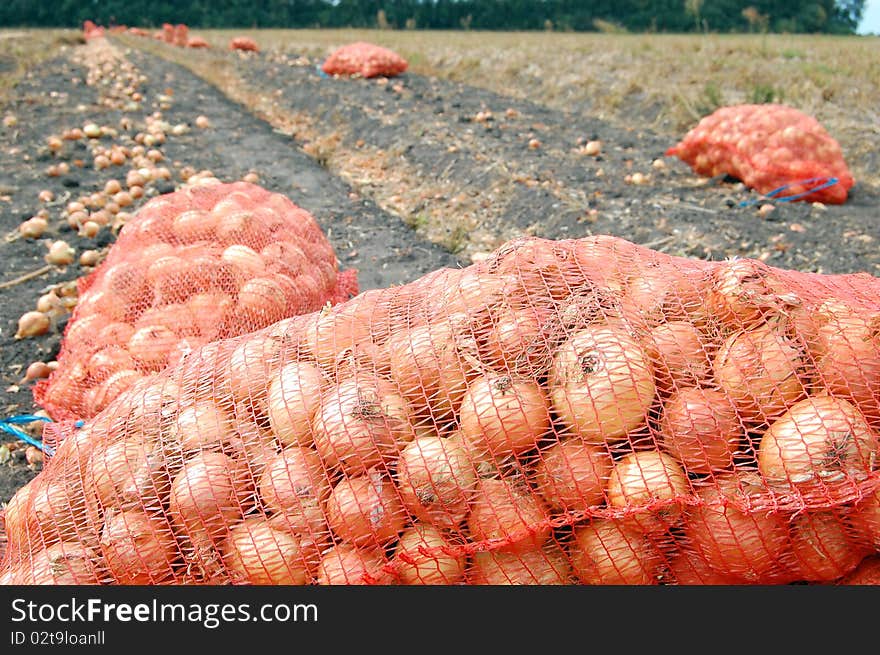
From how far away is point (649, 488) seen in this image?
1589mm

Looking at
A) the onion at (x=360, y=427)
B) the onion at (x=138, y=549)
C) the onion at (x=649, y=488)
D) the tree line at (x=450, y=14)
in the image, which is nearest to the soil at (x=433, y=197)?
the onion at (x=138, y=549)

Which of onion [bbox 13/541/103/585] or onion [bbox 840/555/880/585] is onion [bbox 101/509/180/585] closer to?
onion [bbox 13/541/103/585]

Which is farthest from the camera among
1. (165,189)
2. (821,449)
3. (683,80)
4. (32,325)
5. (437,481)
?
(683,80)

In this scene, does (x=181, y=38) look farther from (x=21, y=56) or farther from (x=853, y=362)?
(x=853, y=362)

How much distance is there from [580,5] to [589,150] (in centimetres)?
3840

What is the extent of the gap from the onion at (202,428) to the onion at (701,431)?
3.65 feet

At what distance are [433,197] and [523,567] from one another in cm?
497

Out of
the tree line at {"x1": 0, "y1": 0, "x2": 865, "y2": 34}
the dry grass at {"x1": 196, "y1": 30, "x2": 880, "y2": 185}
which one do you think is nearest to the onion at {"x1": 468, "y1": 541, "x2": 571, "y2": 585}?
the dry grass at {"x1": 196, "y1": 30, "x2": 880, "y2": 185}

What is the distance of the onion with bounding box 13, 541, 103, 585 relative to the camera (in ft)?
5.83

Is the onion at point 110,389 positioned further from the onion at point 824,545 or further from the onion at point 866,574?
the onion at point 866,574

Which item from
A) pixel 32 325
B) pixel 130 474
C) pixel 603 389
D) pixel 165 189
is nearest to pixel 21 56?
pixel 165 189

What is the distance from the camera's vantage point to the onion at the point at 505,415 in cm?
166

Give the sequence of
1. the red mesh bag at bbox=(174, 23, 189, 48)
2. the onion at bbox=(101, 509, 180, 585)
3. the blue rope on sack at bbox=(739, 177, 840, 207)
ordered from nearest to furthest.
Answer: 1. the onion at bbox=(101, 509, 180, 585)
2. the blue rope on sack at bbox=(739, 177, 840, 207)
3. the red mesh bag at bbox=(174, 23, 189, 48)

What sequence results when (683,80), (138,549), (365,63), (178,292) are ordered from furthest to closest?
(365,63)
(683,80)
(178,292)
(138,549)
